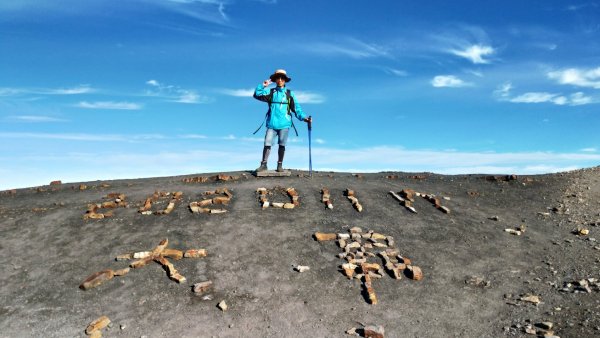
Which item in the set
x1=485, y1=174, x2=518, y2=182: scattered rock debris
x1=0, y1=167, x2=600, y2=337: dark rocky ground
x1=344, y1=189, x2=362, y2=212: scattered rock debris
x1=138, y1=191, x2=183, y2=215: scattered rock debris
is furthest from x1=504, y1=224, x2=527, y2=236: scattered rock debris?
x1=138, y1=191, x2=183, y2=215: scattered rock debris

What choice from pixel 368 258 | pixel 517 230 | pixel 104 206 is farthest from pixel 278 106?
pixel 517 230

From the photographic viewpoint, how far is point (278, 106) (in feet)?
42.6

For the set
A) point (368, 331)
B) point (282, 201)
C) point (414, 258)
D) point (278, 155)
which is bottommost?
point (368, 331)

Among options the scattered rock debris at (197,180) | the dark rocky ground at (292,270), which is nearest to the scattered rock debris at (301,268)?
the dark rocky ground at (292,270)

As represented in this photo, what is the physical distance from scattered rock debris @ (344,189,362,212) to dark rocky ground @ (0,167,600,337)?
16cm

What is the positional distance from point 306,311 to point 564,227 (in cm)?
764

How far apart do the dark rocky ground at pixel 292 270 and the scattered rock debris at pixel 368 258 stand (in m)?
0.13

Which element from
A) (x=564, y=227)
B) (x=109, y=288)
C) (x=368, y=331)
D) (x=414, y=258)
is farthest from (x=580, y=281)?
(x=109, y=288)

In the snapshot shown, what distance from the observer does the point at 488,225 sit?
10141 millimetres

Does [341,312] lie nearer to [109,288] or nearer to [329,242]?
[329,242]

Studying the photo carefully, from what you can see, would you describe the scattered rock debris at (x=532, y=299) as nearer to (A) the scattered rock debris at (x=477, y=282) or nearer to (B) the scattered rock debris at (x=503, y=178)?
(A) the scattered rock debris at (x=477, y=282)

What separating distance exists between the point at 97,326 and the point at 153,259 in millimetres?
1664

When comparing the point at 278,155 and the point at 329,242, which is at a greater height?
the point at 278,155

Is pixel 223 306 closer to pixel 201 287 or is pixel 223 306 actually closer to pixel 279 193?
pixel 201 287
